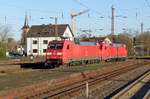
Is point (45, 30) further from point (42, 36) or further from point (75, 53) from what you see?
point (75, 53)

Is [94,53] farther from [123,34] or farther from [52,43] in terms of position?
[123,34]

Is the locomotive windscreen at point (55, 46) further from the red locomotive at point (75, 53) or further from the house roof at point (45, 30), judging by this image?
the house roof at point (45, 30)

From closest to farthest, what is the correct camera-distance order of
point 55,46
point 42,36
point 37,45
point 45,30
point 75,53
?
point 55,46, point 75,53, point 37,45, point 45,30, point 42,36

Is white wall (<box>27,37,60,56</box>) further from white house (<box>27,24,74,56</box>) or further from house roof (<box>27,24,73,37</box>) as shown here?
house roof (<box>27,24,73,37</box>)

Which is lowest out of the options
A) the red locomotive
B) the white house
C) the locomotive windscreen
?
the red locomotive

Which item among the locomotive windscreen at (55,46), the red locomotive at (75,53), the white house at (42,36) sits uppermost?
the white house at (42,36)

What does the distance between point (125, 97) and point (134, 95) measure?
128cm

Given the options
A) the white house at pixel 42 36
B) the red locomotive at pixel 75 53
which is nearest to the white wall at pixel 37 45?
the white house at pixel 42 36

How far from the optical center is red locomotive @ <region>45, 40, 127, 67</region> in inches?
1774

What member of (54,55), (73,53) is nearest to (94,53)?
(73,53)

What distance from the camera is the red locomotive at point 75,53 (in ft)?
148

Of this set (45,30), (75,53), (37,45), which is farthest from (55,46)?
(45,30)

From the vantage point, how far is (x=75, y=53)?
162ft

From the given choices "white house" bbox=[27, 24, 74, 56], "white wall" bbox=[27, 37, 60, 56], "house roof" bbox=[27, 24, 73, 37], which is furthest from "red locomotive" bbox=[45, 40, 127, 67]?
"white wall" bbox=[27, 37, 60, 56]
